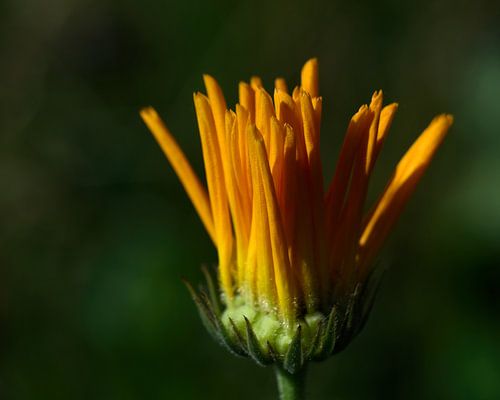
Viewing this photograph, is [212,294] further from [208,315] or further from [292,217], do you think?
[292,217]

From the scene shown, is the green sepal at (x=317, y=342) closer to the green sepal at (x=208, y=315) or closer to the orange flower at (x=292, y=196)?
the orange flower at (x=292, y=196)

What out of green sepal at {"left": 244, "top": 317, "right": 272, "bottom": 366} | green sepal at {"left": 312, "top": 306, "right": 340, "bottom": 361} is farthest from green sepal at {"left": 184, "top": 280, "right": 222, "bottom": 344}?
green sepal at {"left": 312, "top": 306, "right": 340, "bottom": 361}

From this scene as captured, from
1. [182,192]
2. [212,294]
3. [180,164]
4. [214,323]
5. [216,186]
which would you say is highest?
[182,192]

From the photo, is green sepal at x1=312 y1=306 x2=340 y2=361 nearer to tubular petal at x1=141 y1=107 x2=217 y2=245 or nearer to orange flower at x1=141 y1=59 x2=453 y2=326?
orange flower at x1=141 y1=59 x2=453 y2=326

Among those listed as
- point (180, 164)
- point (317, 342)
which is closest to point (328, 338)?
point (317, 342)

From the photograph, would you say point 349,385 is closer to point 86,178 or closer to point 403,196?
point 403,196

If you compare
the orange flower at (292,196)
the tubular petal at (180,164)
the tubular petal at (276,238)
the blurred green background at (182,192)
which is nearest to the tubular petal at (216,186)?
the orange flower at (292,196)
